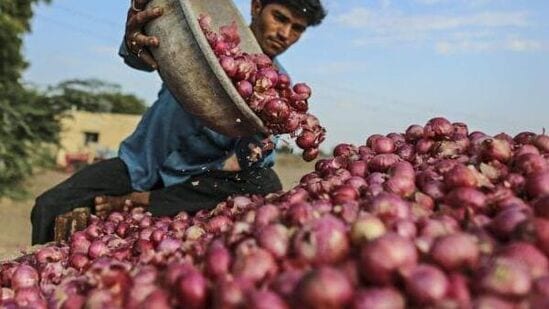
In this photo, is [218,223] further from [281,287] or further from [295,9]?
[295,9]

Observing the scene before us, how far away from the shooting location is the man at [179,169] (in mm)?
3559

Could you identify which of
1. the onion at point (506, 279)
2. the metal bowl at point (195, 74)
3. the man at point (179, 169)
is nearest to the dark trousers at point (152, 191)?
the man at point (179, 169)

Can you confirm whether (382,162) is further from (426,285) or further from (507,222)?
(426,285)

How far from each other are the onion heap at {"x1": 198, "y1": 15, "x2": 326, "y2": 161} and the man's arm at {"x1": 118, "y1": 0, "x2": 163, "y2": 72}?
20 centimetres

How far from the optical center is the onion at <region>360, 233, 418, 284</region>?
1022mm

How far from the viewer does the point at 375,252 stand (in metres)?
1.03

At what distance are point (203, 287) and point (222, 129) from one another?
4.73ft

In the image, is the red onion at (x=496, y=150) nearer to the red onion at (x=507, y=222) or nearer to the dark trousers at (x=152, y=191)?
the red onion at (x=507, y=222)

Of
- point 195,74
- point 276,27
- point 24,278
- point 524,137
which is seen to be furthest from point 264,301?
point 276,27

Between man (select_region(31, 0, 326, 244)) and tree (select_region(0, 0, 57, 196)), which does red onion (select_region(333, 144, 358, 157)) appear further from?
tree (select_region(0, 0, 57, 196))

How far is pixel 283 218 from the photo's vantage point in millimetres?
1311

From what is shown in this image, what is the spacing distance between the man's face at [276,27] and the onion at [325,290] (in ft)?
9.25

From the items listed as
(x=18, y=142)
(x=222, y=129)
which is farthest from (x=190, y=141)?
(x=18, y=142)

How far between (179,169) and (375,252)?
8.99 feet
